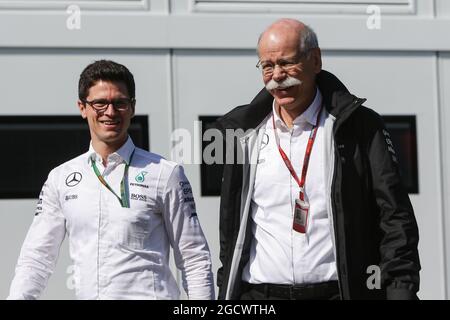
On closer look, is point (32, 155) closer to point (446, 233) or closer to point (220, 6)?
point (220, 6)

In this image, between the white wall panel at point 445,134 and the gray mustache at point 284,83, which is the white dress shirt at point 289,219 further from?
the white wall panel at point 445,134

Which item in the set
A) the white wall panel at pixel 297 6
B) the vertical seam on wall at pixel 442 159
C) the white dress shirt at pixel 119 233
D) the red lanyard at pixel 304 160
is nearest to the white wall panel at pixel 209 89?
the white wall panel at pixel 297 6

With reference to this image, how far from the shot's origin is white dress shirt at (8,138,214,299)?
3.82 metres

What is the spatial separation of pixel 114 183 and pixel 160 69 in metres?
2.28

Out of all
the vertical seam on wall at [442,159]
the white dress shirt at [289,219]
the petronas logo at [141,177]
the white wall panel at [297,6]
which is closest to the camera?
the white dress shirt at [289,219]

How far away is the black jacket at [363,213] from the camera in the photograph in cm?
372

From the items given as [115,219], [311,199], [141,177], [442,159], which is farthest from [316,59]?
[442,159]

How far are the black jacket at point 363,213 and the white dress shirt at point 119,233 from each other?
15 cm

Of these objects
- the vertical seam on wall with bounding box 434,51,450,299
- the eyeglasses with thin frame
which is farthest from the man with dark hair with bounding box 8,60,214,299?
the vertical seam on wall with bounding box 434,51,450,299

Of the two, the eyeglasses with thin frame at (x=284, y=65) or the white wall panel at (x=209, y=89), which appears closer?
the eyeglasses with thin frame at (x=284, y=65)

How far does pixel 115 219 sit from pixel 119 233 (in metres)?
0.05

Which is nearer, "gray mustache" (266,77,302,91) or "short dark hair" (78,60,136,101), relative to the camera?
"gray mustache" (266,77,302,91)

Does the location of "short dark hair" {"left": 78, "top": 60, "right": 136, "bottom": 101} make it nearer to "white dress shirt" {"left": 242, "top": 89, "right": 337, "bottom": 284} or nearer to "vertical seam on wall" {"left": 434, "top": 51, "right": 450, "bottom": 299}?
"white dress shirt" {"left": 242, "top": 89, "right": 337, "bottom": 284}
